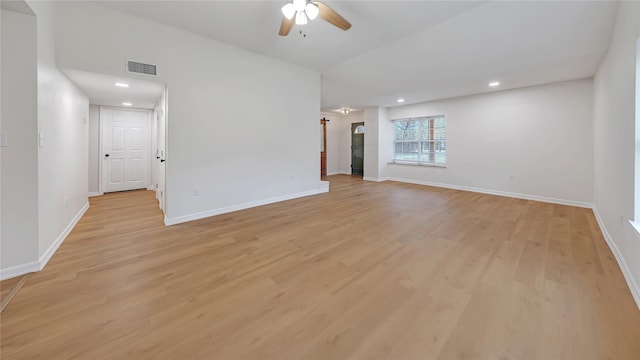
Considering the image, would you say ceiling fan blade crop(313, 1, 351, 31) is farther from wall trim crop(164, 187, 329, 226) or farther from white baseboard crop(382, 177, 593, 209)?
white baseboard crop(382, 177, 593, 209)

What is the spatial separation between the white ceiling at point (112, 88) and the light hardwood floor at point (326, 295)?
197 centimetres

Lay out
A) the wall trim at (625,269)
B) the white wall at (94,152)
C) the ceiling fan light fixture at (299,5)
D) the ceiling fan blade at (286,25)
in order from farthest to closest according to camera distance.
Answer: the white wall at (94,152) → the ceiling fan blade at (286,25) → the ceiling fan light fixture at (299,5) → the wall trim at (625,269)

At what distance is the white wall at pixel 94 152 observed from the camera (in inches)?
208

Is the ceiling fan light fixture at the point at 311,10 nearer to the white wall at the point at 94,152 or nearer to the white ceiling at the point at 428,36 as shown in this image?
the white ceiling at the point at 428,36

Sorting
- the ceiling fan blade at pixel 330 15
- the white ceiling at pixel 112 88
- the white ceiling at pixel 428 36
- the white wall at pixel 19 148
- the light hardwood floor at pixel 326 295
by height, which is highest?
the white ceiling at pixel 428 36

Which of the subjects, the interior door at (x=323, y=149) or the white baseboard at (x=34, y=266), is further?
the interior door at (x=323, y=149)

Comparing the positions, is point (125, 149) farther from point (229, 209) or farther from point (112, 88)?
point (229, 209)

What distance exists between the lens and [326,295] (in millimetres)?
1785

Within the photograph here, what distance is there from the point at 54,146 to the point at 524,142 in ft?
25.6

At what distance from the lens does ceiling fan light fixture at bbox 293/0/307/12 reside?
7.71ft

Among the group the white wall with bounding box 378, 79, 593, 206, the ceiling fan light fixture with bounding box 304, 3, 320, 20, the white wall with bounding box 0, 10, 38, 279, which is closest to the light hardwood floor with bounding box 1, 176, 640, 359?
the white wall with bounding box 0, 10, 38, 279

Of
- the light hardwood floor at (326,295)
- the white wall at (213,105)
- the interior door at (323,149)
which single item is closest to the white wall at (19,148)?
the light hardwood floor at (326,295)

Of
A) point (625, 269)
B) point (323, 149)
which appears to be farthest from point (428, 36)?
point (323, 149)

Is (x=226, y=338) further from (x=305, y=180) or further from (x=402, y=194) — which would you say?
(x=402, y=194)
